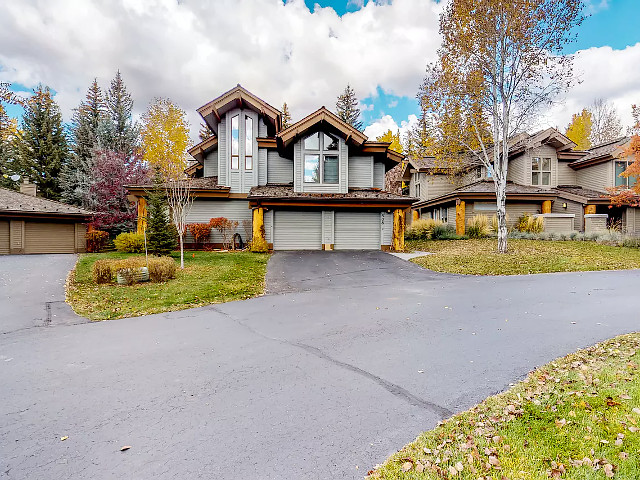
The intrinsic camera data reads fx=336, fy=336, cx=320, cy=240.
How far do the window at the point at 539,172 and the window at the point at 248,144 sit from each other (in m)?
19.6

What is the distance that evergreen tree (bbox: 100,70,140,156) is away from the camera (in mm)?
30031

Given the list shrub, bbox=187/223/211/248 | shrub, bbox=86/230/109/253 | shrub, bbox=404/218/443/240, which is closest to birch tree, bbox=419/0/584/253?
shrub, bbox=404/218/443/240

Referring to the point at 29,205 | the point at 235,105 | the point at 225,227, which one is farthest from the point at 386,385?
the point at 29,205

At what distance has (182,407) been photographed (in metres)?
3.37

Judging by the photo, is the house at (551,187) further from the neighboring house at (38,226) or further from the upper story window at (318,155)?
the neighboring house at (38,226)

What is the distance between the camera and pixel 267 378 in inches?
158

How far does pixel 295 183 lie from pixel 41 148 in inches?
978

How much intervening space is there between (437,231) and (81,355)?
829 inches

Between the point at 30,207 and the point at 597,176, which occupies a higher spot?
the point at 597,176

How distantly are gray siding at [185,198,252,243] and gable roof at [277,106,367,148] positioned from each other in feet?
14.4

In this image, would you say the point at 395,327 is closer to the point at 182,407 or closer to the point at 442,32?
the point at 182,407

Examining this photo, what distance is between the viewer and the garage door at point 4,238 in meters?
18.4

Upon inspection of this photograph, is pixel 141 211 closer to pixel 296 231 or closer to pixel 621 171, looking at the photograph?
pixel 296 231

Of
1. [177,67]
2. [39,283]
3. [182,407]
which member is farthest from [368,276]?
[177,67]
